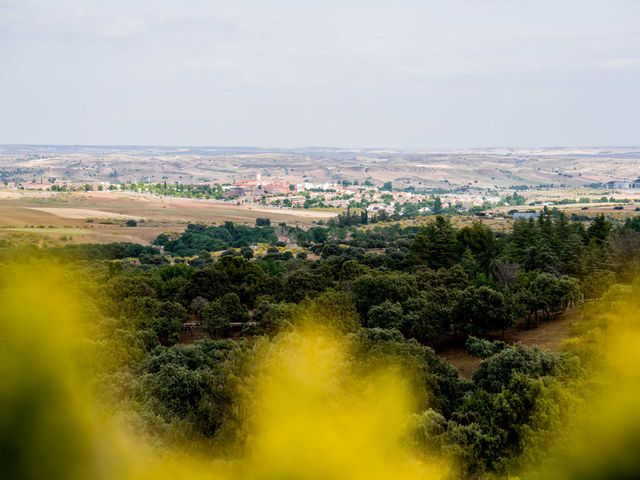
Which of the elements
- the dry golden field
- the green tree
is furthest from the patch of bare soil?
the dry golden field

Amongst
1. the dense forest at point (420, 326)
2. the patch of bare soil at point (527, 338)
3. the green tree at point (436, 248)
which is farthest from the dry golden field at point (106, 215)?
the patch of bare soil at point (527, 338)

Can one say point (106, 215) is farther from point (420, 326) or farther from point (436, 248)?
point (420, 326)

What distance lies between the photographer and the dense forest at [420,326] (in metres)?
17.7

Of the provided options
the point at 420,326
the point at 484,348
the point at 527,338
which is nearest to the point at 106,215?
the point at 420,326

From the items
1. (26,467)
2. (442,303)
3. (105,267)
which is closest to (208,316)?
(442,303)

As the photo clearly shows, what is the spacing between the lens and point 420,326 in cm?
3178

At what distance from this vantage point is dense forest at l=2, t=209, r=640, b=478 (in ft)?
57.9

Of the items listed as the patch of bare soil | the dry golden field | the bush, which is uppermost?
the bush

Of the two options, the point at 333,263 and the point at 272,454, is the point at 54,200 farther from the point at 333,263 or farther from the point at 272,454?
the point at 272,454

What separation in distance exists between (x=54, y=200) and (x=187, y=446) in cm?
13379

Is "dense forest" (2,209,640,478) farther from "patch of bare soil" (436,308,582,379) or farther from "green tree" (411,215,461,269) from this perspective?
"patch of bare soil" (436,308,582,379)

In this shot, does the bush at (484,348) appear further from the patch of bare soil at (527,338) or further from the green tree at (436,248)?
the green tree at (436,248)

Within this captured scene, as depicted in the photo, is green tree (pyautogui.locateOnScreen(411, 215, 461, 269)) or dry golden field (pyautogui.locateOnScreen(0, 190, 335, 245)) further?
dry golden field (pyautogui.locateOnScreen(0, 190, 335, 245))

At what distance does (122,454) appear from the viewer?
29.3ft
